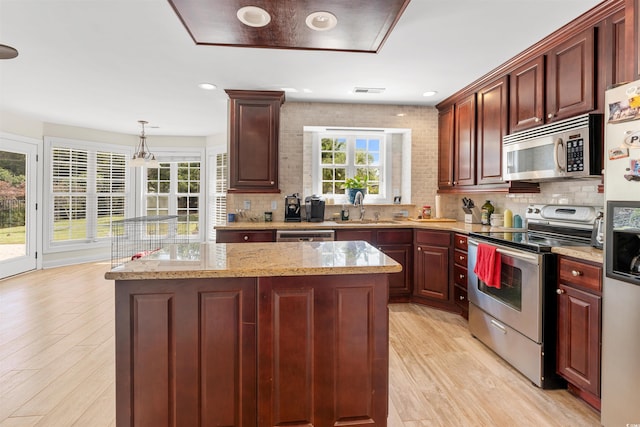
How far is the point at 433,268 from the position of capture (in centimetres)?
368

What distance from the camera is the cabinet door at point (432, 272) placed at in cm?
360

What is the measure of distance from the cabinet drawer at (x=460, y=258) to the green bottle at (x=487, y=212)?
26.3 inches

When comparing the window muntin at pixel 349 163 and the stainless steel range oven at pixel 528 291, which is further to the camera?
the window muntin at pixel 349 163

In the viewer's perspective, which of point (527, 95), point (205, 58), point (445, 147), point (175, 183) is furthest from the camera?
point (175, 183)

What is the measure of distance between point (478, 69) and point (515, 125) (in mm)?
688

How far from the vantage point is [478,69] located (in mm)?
3287

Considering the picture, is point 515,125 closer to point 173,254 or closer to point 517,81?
point 517,81

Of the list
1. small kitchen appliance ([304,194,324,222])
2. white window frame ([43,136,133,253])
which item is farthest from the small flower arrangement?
white window frame ([43,136,133,253])

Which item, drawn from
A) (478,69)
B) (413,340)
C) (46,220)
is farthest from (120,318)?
(46,220)

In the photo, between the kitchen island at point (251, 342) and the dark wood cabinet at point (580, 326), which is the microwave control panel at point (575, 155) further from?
the kitchen island at point (251, 342)

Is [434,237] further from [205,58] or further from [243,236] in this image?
[205,58]

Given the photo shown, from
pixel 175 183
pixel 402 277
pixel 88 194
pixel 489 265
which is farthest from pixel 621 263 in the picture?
pixel 88 194

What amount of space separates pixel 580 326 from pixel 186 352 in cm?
219

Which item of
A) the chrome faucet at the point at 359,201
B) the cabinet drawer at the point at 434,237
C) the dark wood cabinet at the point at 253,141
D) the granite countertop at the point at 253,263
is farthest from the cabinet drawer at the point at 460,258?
the dark wood cabinet at the point at 253,141
